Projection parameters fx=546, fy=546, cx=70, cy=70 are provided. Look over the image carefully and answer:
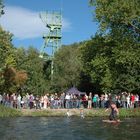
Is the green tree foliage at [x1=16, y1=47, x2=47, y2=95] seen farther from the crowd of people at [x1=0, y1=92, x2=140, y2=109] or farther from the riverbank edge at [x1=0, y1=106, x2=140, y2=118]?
the riverbank edge at [x1=0, y1=106, x2=140, y2=118]

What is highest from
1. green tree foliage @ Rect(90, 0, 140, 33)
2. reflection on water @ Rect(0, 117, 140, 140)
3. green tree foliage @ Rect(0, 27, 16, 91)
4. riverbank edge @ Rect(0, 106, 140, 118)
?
green tree foliage @ Rect(90, 0, 140, 33)

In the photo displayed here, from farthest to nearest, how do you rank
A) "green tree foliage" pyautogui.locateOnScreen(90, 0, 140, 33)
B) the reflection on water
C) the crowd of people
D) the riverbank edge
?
"green tree foliage" pyautogui.locateOnScreen(90, 0, 140, 33), the crowd of people, the riverbank edge, the reflection on water

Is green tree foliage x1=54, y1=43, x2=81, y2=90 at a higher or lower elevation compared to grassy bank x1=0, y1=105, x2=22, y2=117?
higher

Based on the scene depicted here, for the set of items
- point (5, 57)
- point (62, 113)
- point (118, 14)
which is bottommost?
point (62, 113)

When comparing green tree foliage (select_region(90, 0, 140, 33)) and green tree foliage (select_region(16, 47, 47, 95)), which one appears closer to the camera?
green tree foliage (select_region(90, 0, 140, 33))

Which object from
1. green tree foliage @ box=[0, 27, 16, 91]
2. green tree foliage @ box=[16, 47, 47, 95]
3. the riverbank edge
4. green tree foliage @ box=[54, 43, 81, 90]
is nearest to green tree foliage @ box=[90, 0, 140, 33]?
green tree foliage @ box=[0, 27, 16, 91]

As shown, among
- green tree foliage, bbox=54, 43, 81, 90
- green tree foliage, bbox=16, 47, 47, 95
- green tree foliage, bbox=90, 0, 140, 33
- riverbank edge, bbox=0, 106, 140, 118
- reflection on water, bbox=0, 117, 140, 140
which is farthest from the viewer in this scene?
green tree foliage, bbox=54, 43, 81, 90

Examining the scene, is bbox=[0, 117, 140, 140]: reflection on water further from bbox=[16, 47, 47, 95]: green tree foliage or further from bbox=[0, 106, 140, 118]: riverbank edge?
bbox=[16, 47, 47, 95]: green tree foliage

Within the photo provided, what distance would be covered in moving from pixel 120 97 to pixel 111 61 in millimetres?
12617

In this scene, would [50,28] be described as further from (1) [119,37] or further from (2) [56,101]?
(2) [56,101]

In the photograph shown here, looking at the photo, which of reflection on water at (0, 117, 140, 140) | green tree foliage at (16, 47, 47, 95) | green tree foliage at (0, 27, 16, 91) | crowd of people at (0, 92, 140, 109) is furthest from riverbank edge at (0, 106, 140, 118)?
green tree foliage at (16, 47, 47, 95)

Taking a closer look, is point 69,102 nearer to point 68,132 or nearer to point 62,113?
point 62,113

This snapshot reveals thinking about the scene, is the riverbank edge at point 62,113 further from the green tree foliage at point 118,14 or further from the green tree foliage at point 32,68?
the green tree foliage at point 32,68

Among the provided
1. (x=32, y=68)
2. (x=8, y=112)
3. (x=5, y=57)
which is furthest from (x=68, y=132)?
(x=32, y=68)
